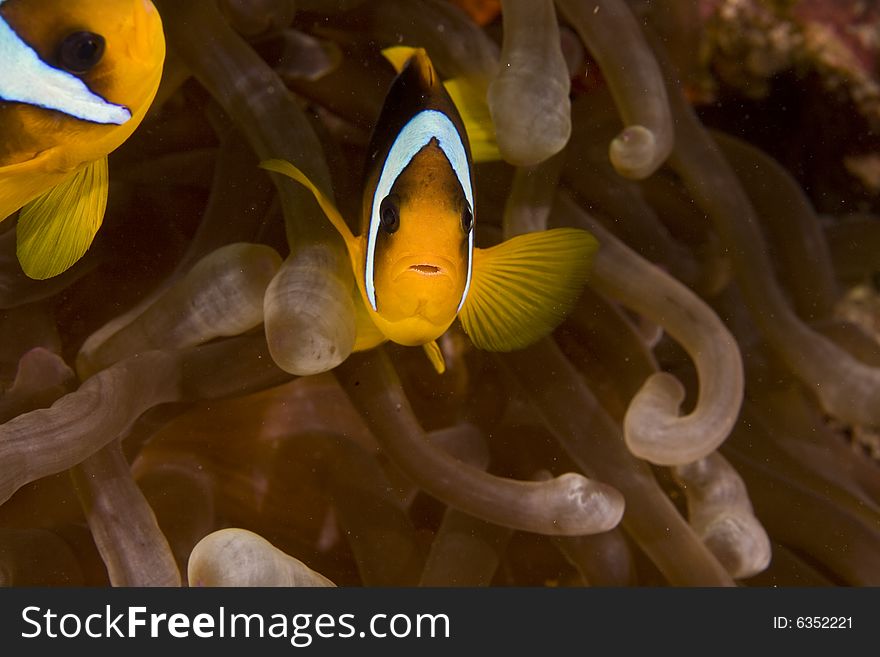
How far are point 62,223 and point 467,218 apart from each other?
356 millimetres

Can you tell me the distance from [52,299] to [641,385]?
2.07ft

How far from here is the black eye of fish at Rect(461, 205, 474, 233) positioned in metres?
0.66

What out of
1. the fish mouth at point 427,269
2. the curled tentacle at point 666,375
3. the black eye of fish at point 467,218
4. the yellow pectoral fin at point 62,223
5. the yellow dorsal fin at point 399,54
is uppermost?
the yellow dorsal fin at point 399,54

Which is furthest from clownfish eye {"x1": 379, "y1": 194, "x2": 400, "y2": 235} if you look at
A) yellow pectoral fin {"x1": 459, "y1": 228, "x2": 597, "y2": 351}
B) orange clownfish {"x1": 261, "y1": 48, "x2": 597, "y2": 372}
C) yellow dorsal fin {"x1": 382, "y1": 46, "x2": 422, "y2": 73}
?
yellow dorsal fin {"x1": 382, "y1": 46, "x2": 422, "y2": 73}

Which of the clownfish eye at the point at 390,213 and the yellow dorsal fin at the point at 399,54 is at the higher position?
the yellow dorsal fin at the point at 399,54

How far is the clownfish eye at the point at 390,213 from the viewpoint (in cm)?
65

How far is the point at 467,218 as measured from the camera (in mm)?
665

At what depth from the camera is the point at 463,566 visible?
86 cm

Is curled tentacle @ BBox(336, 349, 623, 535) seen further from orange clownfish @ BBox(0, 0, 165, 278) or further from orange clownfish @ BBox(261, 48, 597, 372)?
orange clownfish @ BBox(0, 0, 165, 278)

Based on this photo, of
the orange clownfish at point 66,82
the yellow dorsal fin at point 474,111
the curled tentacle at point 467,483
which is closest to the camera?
the orange clownfish at point 66,82

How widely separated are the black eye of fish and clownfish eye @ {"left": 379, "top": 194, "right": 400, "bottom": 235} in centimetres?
5

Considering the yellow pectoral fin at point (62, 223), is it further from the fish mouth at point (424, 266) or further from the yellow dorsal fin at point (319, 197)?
the fish mouth at point (424, 266)

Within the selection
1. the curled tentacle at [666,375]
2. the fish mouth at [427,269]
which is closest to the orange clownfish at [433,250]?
the fish mouth at [427,269]

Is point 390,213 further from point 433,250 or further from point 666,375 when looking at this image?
point 666,375
